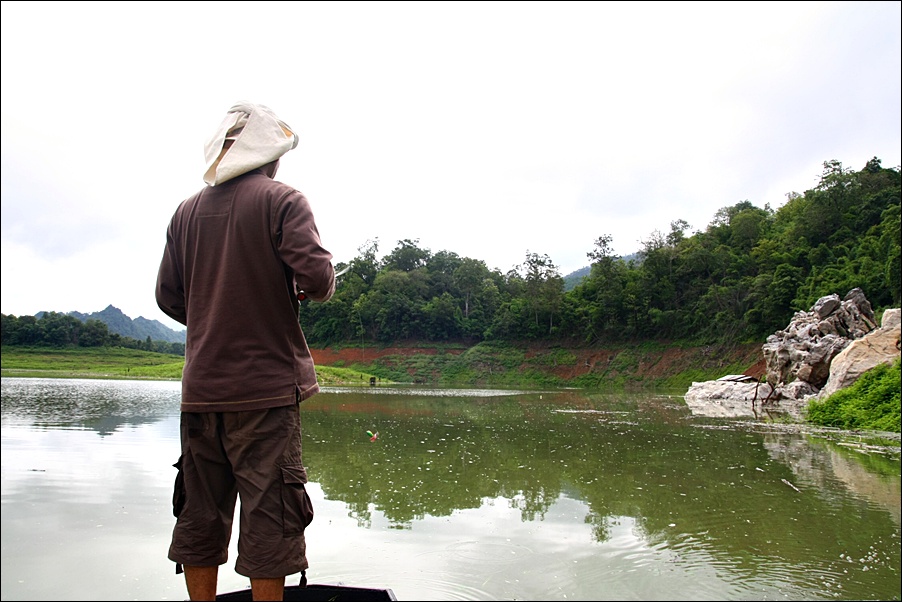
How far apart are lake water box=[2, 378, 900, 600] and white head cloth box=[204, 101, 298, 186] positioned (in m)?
1.95

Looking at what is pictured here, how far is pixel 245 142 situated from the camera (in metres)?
2.37

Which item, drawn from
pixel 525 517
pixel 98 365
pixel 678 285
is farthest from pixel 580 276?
pixel 525 517

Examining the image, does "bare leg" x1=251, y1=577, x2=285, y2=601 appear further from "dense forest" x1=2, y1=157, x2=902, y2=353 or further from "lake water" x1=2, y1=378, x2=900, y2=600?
"dense forest" x1=2, y1=157, x2=902, y2=353

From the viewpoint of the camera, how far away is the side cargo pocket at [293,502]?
2059 millimetres

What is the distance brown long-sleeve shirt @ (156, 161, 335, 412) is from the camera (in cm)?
213

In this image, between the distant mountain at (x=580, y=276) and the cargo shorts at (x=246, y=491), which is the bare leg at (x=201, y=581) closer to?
the cargo shorts at (x=246, y=491)

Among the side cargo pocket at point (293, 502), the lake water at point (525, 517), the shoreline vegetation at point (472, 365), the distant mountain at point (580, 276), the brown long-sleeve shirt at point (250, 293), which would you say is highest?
the distant mountain at point (580, 276)

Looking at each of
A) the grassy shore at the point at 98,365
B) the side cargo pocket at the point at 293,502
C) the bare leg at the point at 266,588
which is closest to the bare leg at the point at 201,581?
the bare leg at the point at 266,588

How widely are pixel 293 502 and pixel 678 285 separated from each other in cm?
5308

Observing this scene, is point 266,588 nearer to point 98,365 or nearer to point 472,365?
point 98,365

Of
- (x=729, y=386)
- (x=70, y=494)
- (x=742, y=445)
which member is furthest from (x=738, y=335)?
(x=70, y=494)

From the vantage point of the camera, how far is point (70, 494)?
454cm

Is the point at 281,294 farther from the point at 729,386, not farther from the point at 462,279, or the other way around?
the point at 462,279

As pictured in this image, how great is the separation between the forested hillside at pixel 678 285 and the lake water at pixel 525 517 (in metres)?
26.1
